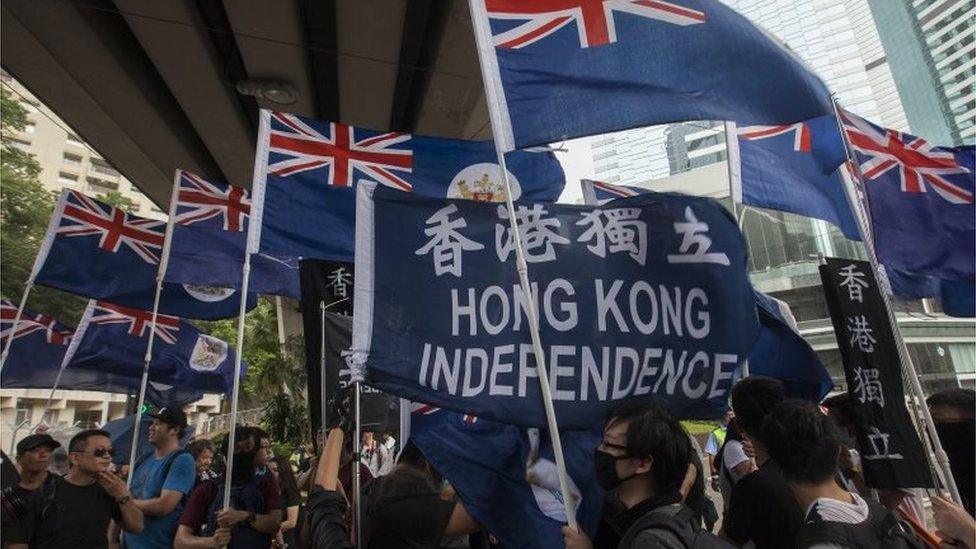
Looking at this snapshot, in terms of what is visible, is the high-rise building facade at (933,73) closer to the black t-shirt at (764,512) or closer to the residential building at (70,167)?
the black t-shirt at (764,512)

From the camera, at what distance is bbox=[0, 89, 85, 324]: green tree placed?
58.1 ft

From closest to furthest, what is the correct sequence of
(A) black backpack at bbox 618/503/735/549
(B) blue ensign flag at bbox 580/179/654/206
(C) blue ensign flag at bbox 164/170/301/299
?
(A) black backpack at bbox 618/503/735/549
(B) blue ensign flag at bbox 580/179/654/206
(C) blue ensign flag at bbox 164/170/301/299

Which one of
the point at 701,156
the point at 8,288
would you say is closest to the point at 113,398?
the point at 8,288

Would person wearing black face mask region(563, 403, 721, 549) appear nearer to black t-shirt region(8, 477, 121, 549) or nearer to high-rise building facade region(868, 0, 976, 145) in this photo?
black t-shirt region(8, 477, 121, 549)

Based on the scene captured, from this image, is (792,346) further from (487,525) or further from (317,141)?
(317,141)

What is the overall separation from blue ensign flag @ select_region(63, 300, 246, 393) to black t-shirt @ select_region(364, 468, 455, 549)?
229 inches

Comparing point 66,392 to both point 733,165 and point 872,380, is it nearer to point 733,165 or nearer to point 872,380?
point 733,165

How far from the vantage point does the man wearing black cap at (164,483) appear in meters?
4.22

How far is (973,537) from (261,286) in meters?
5.83

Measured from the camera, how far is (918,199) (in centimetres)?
417

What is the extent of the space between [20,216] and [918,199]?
22.7 m

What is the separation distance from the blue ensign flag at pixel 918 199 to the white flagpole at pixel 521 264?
2.55 m

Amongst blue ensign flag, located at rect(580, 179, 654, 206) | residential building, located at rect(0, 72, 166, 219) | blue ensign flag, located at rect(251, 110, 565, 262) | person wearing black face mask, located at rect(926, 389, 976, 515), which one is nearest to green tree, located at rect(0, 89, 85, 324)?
blue ensign flag, located at rect(251, 110, 565, 262)

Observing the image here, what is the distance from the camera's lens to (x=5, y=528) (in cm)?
316
